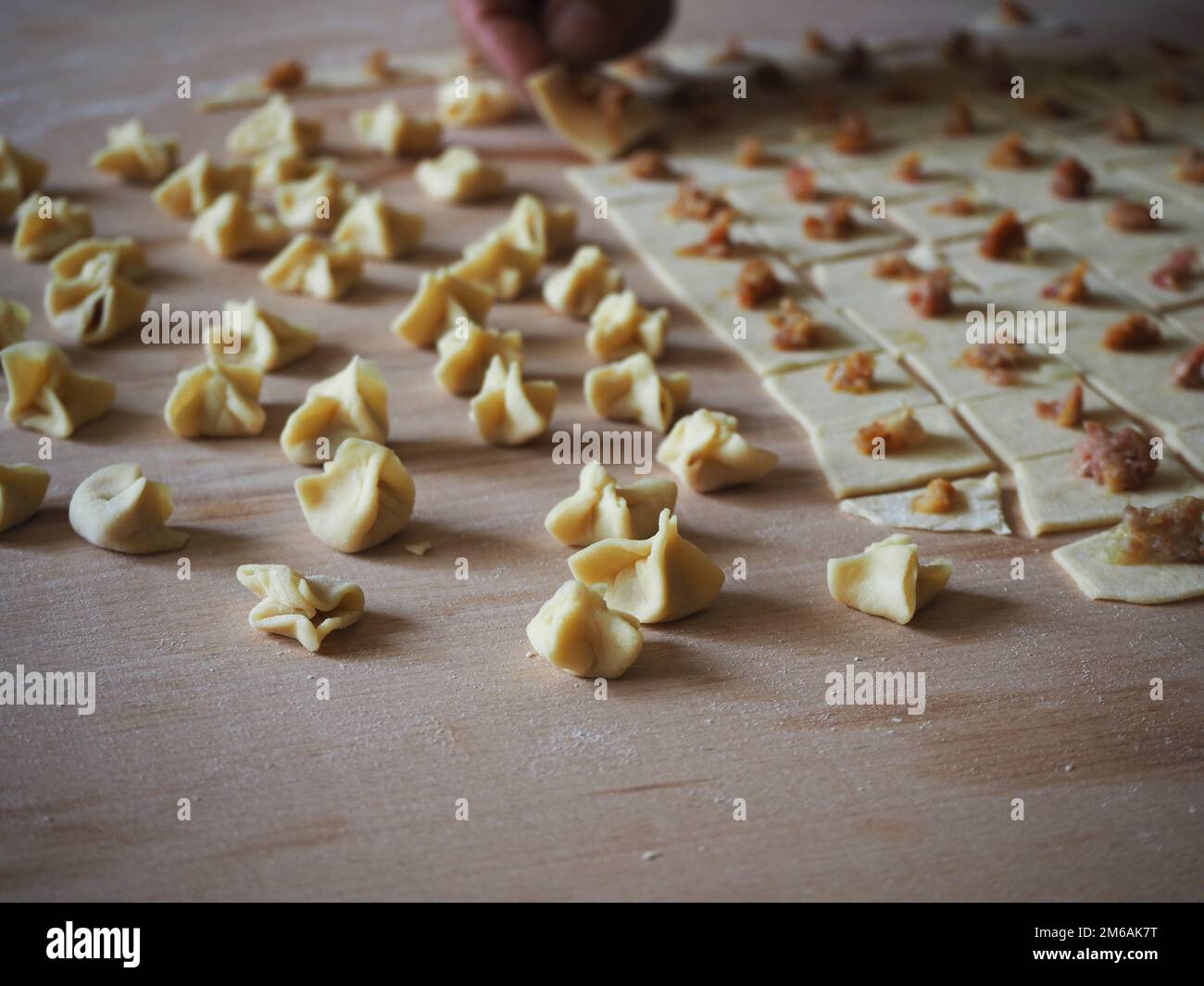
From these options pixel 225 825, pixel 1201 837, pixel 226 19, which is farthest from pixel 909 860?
pixel 226 19

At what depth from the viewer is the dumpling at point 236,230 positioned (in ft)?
9.49

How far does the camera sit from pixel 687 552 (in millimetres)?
1906

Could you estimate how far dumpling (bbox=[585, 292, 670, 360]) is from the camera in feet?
8.40

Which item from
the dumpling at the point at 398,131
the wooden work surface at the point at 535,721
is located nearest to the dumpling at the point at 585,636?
the wooden work surface at the point at 535,721

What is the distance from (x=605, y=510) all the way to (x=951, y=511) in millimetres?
615

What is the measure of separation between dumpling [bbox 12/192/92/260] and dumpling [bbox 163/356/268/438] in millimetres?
834

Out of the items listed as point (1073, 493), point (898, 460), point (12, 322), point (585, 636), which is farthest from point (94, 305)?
point (1073, 493)

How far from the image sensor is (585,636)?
180 centimetres

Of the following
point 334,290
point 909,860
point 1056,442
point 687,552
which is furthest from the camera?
point 334,290

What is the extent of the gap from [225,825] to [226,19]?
3.58 meters

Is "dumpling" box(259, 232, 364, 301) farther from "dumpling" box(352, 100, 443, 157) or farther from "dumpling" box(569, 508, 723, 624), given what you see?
"dumpling" box(569, 508, 723, 624)

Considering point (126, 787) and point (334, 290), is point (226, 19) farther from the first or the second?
point (126, 787)

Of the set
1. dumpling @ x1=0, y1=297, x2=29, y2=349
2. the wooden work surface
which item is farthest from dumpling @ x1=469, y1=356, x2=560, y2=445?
dumpling @ x1=0, y1=297, x2=29, y2=349

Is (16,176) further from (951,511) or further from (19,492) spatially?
(951,511)
